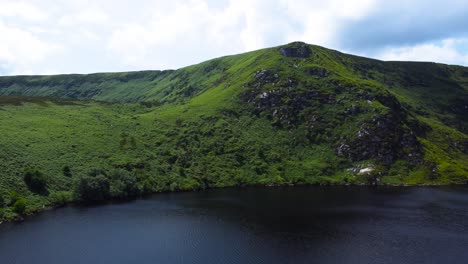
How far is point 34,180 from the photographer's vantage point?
119250 mm

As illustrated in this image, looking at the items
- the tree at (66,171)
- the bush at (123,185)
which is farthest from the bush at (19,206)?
the bush at (123,185)

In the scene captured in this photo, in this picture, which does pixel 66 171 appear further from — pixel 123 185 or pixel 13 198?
pixel 13 198

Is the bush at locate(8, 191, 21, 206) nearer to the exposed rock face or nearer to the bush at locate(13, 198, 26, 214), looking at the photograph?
the bush at locate(13, 198, 26, 214)

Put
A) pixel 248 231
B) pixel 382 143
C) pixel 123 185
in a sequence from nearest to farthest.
Result: 1. pixel 248 231
2. pixel 123 185
3. pixel 382 143

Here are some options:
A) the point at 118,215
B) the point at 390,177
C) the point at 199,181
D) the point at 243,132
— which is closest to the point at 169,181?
the point at 199,181

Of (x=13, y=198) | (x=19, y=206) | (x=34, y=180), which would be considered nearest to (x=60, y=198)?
(x=34, y=180)

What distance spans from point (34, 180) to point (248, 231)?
6885 centimetres

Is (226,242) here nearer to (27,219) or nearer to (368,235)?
(368,235)

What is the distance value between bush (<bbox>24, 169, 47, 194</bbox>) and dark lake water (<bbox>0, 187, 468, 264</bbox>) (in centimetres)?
1218

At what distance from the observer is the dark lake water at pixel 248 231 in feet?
265

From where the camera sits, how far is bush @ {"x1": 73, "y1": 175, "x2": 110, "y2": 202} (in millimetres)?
126625

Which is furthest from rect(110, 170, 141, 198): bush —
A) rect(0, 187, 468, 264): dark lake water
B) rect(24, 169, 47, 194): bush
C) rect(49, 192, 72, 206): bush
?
rect(24, 169, 47, 194): bush

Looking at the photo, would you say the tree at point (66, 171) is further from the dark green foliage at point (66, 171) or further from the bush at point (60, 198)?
the bush at point (60, 198)

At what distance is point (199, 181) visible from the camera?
160 metres
